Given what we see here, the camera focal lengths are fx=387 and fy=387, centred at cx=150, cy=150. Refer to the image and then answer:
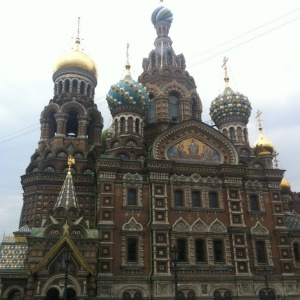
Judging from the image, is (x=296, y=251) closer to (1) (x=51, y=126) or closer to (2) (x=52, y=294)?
(2) (x=52, y=294)

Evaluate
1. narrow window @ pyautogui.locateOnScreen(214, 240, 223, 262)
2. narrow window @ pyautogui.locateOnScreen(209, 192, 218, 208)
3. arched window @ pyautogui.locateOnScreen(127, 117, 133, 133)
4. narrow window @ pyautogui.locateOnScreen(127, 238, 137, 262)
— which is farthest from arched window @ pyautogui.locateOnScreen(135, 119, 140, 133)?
narrow window @ pyautogui.locateOnScreen(214, 240, 223, 262)

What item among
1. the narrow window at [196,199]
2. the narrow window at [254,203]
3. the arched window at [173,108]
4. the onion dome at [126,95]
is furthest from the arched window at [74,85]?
the narrow window at [254,203]

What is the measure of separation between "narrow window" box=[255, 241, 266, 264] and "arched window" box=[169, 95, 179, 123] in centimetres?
983

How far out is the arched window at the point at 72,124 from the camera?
26652mm

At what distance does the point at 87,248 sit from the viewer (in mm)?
17625

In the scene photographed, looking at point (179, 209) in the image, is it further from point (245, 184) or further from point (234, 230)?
point (245, 184)

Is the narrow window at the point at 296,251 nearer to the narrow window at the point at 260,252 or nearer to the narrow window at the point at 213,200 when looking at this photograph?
the narrow window at the point at 260,252

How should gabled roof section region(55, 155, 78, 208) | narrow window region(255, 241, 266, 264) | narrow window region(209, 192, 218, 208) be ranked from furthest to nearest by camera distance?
narrow window region(209, 192, 218, 208)
narrow window region(255, 241, 266, 264)
gabled roof section region(55, 155, 78, 208)

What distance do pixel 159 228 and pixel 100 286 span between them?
398cm

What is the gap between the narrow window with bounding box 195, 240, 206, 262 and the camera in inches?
790

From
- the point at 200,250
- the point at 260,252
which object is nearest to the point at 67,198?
the point at 200,250

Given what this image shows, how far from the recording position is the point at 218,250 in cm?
2048

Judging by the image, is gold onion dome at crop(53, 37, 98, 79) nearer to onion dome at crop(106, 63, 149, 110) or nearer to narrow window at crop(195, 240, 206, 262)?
onion dome at crop(106, 63, 149, 110)

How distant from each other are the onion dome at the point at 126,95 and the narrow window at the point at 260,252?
1053 cm
